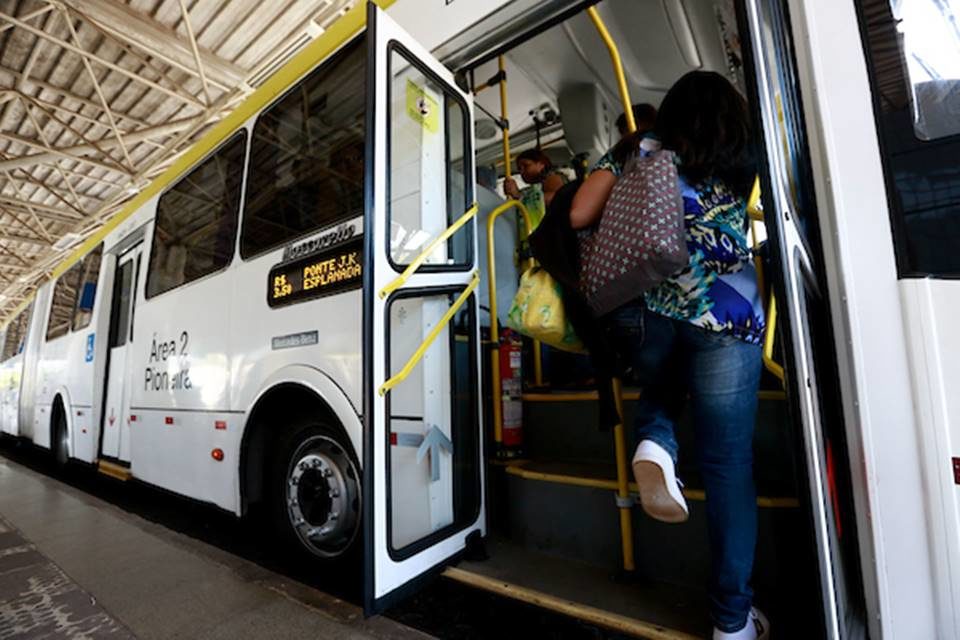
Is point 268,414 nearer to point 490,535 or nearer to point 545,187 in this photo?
point 490,535

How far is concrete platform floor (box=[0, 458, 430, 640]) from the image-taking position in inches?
62.7

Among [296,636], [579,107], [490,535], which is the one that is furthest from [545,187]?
[296,636]

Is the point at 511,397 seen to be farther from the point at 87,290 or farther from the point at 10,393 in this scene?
the point at 10,393

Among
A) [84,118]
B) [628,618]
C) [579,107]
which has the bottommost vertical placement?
[628,618]

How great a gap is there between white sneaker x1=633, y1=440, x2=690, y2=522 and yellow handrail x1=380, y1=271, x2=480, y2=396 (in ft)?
2.52

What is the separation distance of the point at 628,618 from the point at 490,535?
2.62ft

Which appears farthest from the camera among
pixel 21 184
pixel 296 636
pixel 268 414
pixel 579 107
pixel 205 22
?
pixel 21 184

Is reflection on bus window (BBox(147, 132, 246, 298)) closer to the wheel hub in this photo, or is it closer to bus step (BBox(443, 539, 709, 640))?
the wheel hub

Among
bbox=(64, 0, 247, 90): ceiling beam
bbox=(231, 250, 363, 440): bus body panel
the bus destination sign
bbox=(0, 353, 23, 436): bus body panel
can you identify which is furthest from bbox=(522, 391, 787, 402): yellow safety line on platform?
bbox=(0, 353, 23, 436): bus body panel

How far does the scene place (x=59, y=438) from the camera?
4.82m

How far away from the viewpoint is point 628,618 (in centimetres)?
133

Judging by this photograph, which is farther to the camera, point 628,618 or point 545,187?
point 545,187

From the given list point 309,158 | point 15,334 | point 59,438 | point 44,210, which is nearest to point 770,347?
point 309,158

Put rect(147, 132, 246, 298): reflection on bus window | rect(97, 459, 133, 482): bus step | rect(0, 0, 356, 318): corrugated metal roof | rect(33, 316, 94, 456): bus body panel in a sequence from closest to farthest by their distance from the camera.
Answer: rect(147, 132, 246, 298): reflection on bus window → rect(97, 459, 133, 482): bus step → rect(33, 316, 94, 456): bus body panel → rect(0, 0, 356, 318): corrugated metal roof
